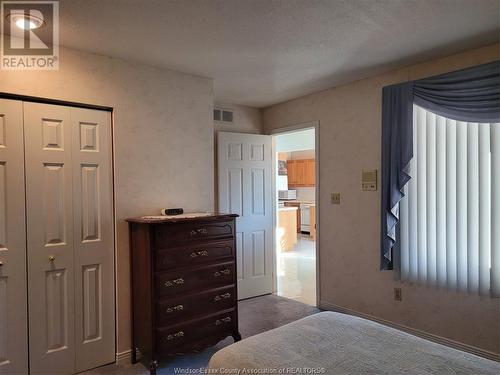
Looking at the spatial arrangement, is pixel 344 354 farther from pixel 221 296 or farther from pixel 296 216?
pixel 296 216

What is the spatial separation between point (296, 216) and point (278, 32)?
19.3 feet

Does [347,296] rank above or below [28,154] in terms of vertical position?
below

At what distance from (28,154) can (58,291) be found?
1006mm

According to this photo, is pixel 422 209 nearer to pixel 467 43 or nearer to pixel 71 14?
pixel 467 43

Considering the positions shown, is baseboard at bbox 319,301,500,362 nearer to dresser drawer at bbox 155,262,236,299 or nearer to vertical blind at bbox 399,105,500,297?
vertical blind at bbox 399,105,500,297

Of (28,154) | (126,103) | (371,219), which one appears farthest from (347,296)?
(28,154)

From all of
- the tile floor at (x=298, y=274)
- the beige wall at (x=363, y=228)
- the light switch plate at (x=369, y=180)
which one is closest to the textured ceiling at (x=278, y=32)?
the beige wall at (x=363, y=228)

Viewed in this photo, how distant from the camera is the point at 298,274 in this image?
5.46 m

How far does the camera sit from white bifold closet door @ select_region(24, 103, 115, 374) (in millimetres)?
2420

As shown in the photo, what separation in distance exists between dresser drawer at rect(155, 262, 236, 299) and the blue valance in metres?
1.44

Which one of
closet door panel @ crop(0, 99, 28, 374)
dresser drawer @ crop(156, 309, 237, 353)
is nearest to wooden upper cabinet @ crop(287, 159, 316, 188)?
dresser drawer @ crop(156, 309, 237, 353)

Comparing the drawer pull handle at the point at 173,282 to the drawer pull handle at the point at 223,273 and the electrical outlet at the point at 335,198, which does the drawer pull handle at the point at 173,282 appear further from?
the electrical outlet at the point at 335,198

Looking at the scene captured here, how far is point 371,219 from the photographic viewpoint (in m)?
3.38

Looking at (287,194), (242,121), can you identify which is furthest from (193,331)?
(287,194)
